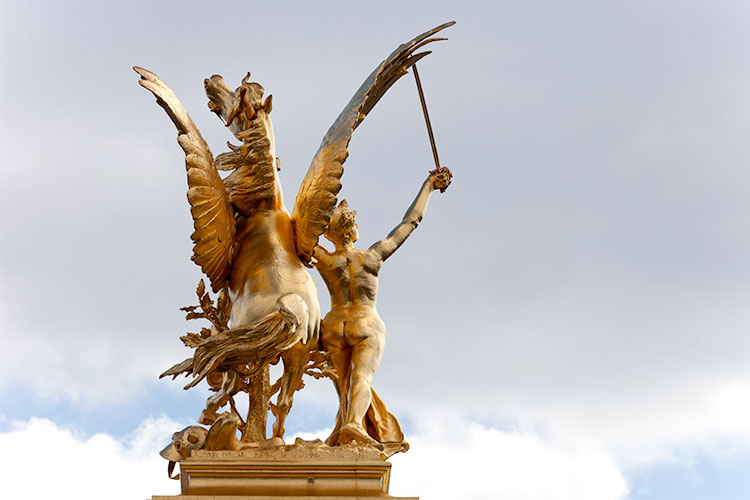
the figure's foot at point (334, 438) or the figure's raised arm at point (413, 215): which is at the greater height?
the figure's raised arm at point (413, 215)

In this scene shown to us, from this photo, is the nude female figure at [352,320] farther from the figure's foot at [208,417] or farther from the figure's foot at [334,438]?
the figure's foot at [208,417]

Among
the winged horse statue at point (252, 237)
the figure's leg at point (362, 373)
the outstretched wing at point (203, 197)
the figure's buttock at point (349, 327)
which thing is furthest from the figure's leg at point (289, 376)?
the outstretched wing at point (203, 197)

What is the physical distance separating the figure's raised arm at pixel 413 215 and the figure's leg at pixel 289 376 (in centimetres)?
136

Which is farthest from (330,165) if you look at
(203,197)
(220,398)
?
(220,398)

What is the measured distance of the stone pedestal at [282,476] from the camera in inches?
513

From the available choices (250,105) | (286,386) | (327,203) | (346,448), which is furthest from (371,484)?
(250,105)

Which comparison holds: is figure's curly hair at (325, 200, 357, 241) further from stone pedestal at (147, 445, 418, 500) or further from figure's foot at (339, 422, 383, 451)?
stone pedestal at (147, 445, 418, 500)

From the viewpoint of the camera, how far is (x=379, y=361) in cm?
1407

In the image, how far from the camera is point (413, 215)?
14.7m

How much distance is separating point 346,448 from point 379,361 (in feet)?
3.63

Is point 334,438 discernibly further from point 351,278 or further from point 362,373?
point 351,278

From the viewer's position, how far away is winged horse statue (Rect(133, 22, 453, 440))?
43.5 ft

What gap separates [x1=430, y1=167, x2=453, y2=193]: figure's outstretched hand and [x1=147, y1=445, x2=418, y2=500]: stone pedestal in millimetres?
3179

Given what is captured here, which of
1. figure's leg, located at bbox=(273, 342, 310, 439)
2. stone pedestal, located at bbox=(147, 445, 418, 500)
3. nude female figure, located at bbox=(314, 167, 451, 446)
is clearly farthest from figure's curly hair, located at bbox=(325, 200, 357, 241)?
stone pedestal, located at bbox=(147, 445, 418, 500)
